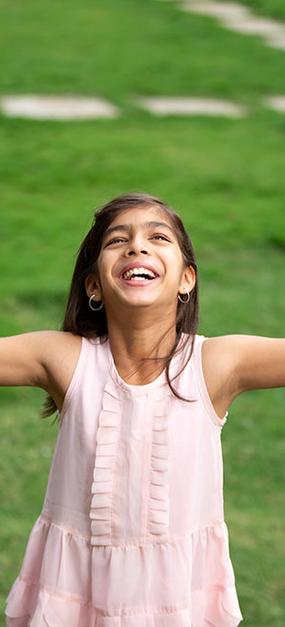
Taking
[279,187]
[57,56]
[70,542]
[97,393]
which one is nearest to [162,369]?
[97,393]

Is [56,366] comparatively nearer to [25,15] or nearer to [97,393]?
[97,393]

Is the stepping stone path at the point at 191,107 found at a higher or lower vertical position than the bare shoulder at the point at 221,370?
higher

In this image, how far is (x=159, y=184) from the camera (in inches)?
299

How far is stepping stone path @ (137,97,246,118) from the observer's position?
8.96m

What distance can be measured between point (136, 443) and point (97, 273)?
0.30 m

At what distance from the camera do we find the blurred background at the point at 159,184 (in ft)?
15.2

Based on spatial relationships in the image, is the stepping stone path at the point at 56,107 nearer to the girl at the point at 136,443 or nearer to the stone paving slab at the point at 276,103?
the stone paving slab at the point at 276,103

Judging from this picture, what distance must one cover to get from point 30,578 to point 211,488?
0.34m

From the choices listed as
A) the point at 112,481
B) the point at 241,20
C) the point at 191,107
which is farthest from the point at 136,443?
the point at 241,20

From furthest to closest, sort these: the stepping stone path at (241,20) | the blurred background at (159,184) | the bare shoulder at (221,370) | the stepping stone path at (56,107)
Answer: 1. the stepping stone path at (241,20)
2. the stepping stone path at (56,107)
3. the blurred background at (159,184)
4. the bare shoulder at (221,370)

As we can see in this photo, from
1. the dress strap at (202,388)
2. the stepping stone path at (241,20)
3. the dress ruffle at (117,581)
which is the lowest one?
the dress ruffle at (117,581)

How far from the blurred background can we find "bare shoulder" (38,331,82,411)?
1.39 metres

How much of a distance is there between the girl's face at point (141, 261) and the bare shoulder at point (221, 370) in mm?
103

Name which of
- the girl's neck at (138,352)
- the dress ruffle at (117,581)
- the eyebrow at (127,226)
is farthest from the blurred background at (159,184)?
the eyebrow at (127,226)
